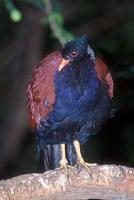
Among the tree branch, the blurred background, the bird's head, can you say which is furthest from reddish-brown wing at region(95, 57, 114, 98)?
the blurred background

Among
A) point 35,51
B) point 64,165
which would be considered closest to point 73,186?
point 64,165

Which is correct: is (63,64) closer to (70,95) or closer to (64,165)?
(70,95)

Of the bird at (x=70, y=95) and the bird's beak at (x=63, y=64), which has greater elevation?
the bird's beak at (x=63, y=64)

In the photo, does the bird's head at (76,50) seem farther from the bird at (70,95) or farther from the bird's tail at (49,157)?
the bird's tail at (49,157)

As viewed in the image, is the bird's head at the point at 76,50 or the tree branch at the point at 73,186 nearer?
the tree branch at the point at 73,186

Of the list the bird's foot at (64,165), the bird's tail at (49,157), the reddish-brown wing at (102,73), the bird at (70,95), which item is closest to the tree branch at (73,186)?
the bird's foot at (64,165)

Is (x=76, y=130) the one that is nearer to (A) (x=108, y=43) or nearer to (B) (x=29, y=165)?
(A) (x=108, y=43)
